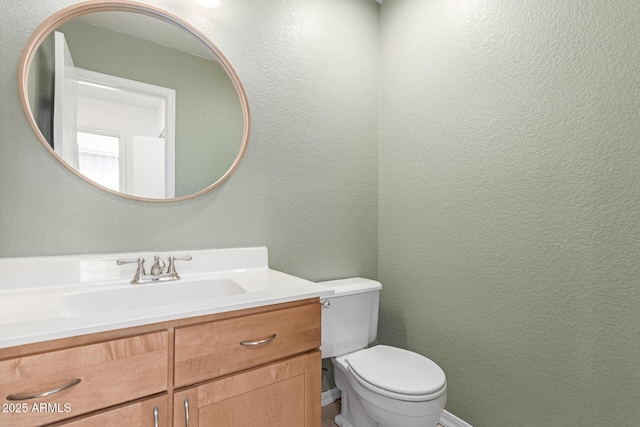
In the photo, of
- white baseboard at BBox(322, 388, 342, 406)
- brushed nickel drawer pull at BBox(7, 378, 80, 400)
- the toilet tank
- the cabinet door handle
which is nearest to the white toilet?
the toilet tank

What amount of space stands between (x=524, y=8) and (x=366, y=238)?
1.34 meters

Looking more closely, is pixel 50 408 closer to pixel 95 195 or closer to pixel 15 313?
pixel 15 313

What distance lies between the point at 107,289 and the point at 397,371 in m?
1.19

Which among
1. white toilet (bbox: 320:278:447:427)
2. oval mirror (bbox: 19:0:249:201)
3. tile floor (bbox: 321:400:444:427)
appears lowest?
tile floor (bbox: 321:400:444:427)

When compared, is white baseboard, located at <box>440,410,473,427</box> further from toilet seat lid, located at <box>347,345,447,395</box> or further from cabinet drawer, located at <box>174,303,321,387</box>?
cabinet drawer, located at <box>174,303,321,387</box>

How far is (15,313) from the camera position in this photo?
32.6 inches

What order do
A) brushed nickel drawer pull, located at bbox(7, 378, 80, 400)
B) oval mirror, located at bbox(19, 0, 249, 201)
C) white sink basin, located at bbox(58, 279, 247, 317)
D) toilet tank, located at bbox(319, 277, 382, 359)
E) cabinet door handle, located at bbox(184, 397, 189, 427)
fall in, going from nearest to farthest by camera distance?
brushed nickel drawer pull, located at bbox(7, 378, 80, 400), cabinet door handle, located at bbox(184, 397, 189, 427), white sink basin, located at bbox(58, 279, 247, 317), oval mirror, located at bbox(19, 0, 249, 201), toilet tank, located at bbox(319, 277, 382, 359)

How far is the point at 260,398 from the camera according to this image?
0.97m

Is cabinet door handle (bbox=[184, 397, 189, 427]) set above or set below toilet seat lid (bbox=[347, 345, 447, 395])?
above

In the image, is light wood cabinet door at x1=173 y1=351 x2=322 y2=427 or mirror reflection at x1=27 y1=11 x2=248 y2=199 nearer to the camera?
light wood cabinet door at x1=173 y1=351 x2=322 y2=427

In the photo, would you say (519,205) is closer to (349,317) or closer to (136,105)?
(349,317)

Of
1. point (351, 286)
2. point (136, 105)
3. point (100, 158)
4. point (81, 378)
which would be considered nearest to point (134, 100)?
point (136, 105)

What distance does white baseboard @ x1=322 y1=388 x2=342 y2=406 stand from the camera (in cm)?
179

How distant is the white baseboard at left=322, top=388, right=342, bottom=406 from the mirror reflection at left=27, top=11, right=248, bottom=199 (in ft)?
4.36
